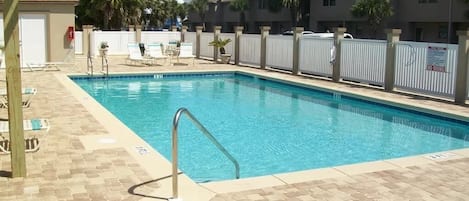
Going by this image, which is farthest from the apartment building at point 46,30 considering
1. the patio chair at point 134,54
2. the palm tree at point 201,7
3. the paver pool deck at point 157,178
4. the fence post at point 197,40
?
the palm tree at point 201,7

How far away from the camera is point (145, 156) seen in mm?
6953

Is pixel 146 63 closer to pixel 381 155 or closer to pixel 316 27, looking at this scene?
pixel 381 155

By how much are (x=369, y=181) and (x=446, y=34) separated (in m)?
38.9

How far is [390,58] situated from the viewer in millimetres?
14586

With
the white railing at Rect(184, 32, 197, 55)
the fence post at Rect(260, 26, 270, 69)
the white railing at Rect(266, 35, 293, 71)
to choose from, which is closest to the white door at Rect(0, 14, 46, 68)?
the fence post at Rect(260, 26, 270, 69)

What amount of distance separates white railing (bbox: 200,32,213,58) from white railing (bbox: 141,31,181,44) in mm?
3388

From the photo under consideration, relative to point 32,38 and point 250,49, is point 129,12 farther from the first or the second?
point 32,38

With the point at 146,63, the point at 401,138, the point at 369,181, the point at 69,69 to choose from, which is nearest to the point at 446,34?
the point at 146,63

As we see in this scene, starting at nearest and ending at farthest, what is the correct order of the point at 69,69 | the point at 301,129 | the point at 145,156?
the point at 145,156 < the point at 301,129 < the point at 69,69

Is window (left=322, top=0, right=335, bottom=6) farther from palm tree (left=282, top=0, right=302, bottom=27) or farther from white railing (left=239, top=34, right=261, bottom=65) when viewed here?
white railing (left=239, top=34, right=261, bottom=65)

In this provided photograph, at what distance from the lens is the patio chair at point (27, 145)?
22.6 feet

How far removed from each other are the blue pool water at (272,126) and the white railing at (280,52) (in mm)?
2601

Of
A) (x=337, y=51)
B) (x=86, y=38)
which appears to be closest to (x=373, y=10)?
(x=86, y=38)

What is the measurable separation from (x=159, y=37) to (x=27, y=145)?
23.1 meters
